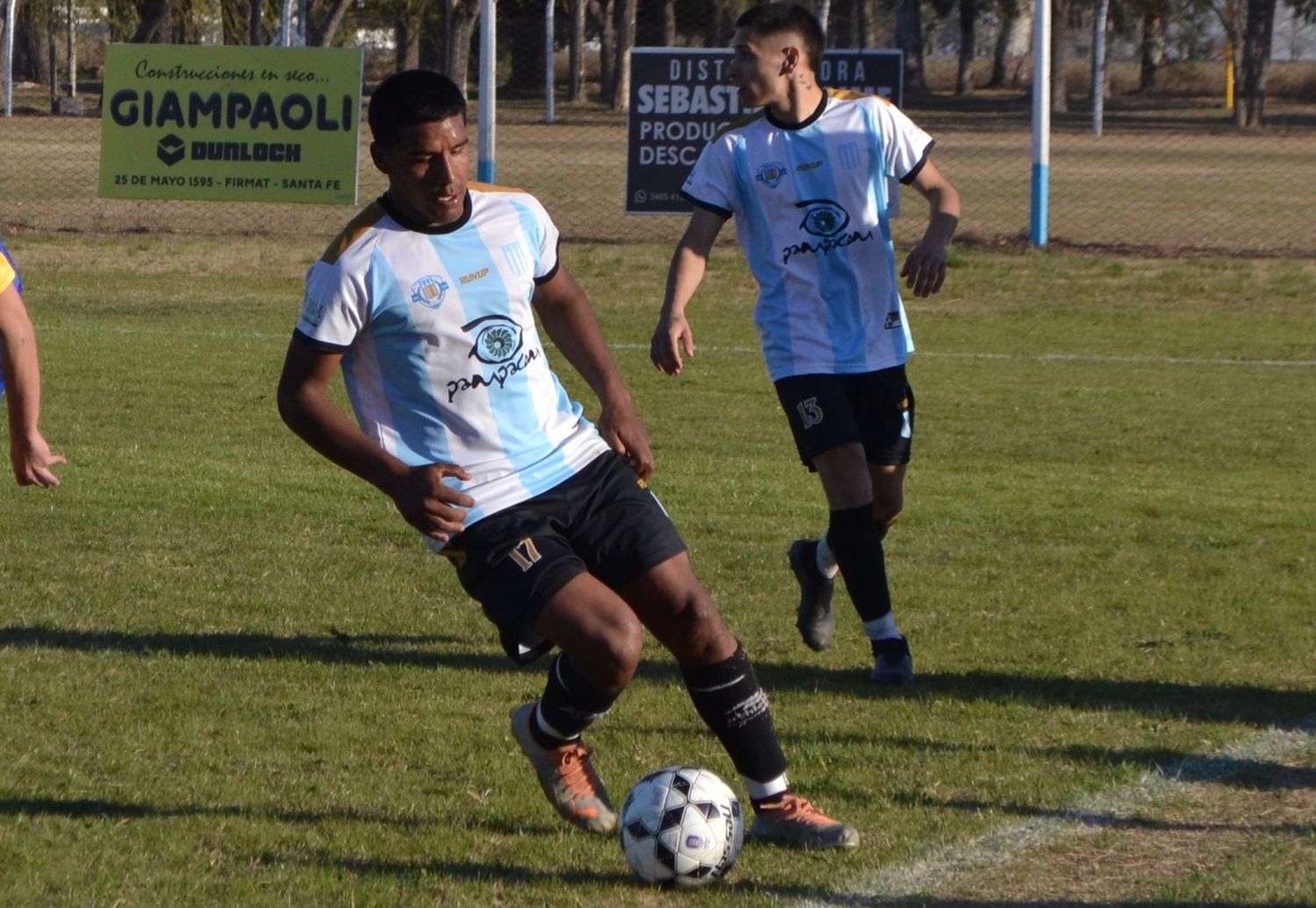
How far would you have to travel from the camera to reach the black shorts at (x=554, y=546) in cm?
394

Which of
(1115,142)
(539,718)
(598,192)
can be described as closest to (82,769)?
(539,718)

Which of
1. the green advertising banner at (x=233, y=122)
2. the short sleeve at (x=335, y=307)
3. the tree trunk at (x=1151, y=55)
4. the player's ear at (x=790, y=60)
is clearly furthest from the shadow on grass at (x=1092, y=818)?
the tree trunk at (x=1151, y=55)

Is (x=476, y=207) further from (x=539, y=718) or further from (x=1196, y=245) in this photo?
(x=1196, y=245)

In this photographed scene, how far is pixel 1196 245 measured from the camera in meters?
18.7

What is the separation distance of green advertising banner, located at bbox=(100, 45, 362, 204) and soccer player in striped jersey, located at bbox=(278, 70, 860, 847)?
13.4 m

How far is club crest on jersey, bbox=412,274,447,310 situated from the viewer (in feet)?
12.9

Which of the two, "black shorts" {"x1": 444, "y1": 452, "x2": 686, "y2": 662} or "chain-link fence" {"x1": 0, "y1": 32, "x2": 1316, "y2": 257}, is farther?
"chain-link fence" {"x1": 0, "y1": 32, "x2": 1316, "y2": 257}

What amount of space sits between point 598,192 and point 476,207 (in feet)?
65.4

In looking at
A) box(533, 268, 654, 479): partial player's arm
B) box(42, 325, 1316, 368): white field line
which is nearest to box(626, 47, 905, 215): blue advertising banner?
box(42, 325, 1316, 368): white field line

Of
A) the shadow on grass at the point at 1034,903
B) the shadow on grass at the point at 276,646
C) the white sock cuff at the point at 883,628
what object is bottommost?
the shadow on grass at the point at 276,646

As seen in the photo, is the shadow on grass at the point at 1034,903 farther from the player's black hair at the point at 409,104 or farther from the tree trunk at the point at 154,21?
the tree trunk at the point at 154,21

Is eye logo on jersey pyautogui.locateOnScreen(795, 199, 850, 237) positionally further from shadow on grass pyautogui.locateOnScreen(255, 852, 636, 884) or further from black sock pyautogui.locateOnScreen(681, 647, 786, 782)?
shadow on grass pyautogui.locateOnScreen(255, 852, 636, 884)

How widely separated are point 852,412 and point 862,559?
1.48ft

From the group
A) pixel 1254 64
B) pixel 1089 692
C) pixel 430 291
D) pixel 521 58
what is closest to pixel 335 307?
pixel 430 291
